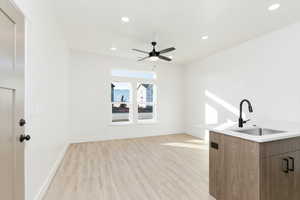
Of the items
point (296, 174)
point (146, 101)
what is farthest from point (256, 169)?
point (146, 101)

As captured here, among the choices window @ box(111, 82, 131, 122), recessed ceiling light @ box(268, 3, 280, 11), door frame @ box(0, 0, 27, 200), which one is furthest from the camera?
window @ box(111, 82, 131, 122)

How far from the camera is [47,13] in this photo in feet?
8.05

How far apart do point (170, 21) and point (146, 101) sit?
3.56 m

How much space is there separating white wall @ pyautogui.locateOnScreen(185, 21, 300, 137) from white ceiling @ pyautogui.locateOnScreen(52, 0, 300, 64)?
32 cm

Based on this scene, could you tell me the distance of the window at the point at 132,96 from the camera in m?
5.66

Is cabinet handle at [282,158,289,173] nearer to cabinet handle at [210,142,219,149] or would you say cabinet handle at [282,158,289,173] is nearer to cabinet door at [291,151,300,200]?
cabinet door at [291,151,300,200]

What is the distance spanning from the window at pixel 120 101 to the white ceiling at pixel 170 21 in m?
1.63

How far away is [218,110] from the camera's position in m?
4.88

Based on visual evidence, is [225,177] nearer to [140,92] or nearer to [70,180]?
[70,180]

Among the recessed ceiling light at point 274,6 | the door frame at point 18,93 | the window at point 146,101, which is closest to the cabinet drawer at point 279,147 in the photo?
the recessed ceiling light at point 274,6

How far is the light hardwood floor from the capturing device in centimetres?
224

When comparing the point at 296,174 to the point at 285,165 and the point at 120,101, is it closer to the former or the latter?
the point at 285,165

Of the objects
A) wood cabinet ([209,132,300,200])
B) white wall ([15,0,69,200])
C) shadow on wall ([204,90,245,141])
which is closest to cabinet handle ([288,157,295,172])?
wood cabinet ([209,132,300,200])

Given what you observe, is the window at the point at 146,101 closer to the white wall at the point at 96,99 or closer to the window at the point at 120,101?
the white wall at the point at 96,99
